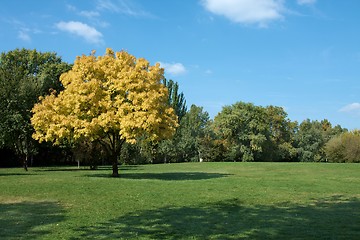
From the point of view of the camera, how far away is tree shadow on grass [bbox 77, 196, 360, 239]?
895cm

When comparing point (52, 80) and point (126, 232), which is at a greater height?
point (52, 80)

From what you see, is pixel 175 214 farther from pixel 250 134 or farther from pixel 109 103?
pixel 250 134

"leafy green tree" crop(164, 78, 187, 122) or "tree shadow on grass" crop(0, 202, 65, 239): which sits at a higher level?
"leafy green tree" crop(164, 78, 187, 122)

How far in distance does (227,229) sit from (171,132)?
18068 mm

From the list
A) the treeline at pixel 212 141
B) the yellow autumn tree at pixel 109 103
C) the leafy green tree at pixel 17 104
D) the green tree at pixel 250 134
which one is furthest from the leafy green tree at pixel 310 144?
the yellow autumn tree at pixel 109 103

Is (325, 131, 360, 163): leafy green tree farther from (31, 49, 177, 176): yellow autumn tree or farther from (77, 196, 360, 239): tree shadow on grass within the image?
(77, 196, 360, 239): tree shadow on grass

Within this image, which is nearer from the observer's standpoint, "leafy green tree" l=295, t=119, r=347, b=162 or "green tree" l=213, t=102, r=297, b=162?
"green tree" l=213, t=102, r=297, b=162

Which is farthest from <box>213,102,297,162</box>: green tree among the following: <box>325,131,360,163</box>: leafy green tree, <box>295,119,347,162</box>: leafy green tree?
<box>325,131,360,163</box>: leafy green tree

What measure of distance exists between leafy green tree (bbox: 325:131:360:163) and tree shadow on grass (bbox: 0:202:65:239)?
60.5 metres

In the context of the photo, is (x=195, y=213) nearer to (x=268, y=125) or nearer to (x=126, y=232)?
(x=126, y=232)

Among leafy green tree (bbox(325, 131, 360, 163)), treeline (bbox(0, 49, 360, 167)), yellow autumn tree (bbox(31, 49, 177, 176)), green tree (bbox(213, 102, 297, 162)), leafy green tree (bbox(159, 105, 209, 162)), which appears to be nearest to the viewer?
yellow autumn tree (bbox(31, 49, 177, 176))

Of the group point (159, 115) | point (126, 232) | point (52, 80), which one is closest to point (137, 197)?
point (126, 232)

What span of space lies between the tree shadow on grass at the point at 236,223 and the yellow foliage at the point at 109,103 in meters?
12.7

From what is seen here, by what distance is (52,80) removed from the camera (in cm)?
4834
